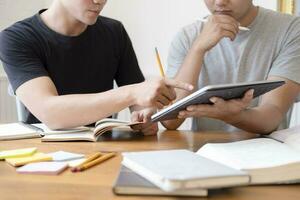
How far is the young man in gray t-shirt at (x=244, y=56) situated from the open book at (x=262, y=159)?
1.02ft

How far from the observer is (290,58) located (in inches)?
50.1

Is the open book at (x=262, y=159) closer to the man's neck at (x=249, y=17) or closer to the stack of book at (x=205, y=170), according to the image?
the stack of book at (x=205, y=170)

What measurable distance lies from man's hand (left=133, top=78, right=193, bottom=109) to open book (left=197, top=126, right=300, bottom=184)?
22 centimetres

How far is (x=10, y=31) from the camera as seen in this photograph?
4.47ft

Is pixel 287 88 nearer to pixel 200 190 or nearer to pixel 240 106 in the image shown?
pixel 240 106

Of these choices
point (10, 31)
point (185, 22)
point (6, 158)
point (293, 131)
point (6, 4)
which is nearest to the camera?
Result: point (6, 158)

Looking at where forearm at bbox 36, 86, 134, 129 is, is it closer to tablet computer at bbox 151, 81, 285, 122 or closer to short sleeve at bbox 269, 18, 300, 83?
tablet computer at bbox 151, 81, 285, 122

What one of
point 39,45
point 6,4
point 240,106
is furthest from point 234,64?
point 6,4

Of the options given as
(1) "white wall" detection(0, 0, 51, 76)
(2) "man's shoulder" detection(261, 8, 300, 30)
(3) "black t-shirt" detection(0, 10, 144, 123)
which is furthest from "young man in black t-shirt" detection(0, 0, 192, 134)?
(1) "white wall" detection(0, 0, 51, 76)

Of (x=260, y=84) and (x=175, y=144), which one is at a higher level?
(x=260, y=84)

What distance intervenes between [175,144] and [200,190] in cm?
44

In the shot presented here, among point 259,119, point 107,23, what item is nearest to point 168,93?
point 259,119

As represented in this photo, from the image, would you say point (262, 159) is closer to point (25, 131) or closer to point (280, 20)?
point (25, 131)

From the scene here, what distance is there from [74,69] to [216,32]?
1.75ft
